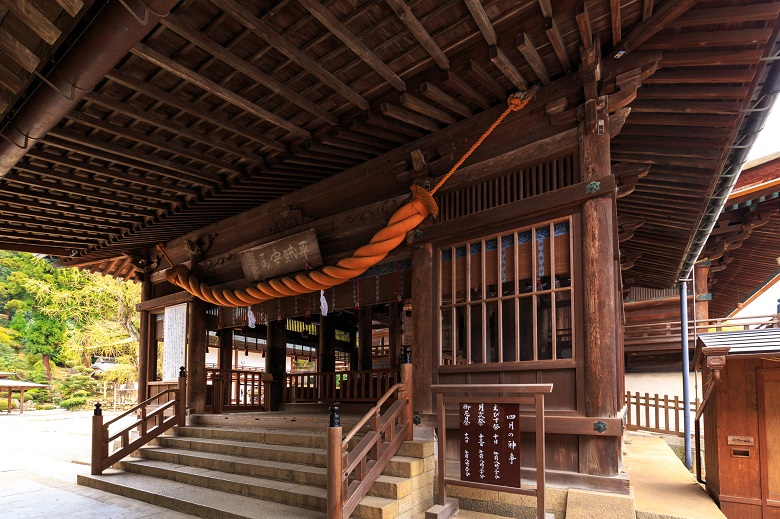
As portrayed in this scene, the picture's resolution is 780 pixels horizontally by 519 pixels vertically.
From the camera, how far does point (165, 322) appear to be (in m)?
11.5

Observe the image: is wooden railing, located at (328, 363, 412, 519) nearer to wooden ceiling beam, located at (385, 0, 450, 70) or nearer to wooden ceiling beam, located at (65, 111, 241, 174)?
wooden ceiling beam, located at (385, 0, 450, 70)

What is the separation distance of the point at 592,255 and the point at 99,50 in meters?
4.58

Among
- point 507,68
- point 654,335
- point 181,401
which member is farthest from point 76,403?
point 507,68

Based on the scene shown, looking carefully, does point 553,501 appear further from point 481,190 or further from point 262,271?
point 262,271

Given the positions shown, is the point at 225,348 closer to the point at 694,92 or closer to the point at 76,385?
the point at 694,92

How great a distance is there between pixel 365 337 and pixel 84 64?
34.0 feet

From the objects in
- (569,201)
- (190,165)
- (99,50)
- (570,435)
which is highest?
(190,165)

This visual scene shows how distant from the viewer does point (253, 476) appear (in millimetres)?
6852

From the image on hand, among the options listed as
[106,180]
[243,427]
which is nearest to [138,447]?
[243,427]

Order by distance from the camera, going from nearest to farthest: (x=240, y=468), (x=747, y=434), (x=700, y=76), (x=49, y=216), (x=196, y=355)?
(x=700, y=76)
(x=747, y=434)
(x=240, y=468)
(x=49, y=216)
(x=196, y=355)

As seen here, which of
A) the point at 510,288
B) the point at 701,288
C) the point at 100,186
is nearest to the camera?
the point at 510,288

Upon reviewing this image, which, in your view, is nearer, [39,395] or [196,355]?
[196,355]

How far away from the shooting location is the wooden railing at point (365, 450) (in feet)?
16.2

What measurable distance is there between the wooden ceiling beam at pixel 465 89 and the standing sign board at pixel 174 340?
7.82m
